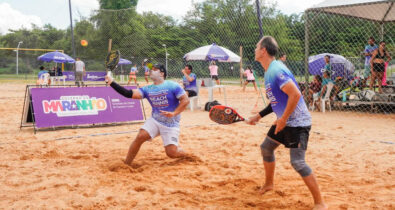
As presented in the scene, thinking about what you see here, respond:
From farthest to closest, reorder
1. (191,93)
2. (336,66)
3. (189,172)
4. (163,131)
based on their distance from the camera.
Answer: (336,66), (191,93), (163,131), (189,172)

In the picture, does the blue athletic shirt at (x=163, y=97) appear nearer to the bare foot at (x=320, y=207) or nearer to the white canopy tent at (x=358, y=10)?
the bare foot at (x=320, y=207)

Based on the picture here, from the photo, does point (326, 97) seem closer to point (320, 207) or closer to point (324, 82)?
point (324, 82)

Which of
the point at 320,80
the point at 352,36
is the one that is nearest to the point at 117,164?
the point at 320,80

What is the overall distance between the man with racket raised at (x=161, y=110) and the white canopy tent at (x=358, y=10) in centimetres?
742

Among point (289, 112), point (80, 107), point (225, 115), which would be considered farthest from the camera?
point (80, 107)

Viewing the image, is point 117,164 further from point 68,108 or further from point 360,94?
point 360,94

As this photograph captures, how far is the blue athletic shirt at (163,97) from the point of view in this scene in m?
4.79

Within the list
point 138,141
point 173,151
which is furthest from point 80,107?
point 173,151

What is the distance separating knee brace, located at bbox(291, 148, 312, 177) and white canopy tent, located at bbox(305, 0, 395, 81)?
8.22 metres

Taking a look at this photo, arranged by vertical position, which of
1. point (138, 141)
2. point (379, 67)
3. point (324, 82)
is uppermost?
point (379, 67)

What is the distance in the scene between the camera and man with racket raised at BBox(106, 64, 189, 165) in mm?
4734

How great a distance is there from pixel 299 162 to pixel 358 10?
1074 centimetres

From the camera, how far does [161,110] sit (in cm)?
478

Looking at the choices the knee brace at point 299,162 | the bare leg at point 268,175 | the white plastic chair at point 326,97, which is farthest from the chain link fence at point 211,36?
the knee brace at point 299,162
